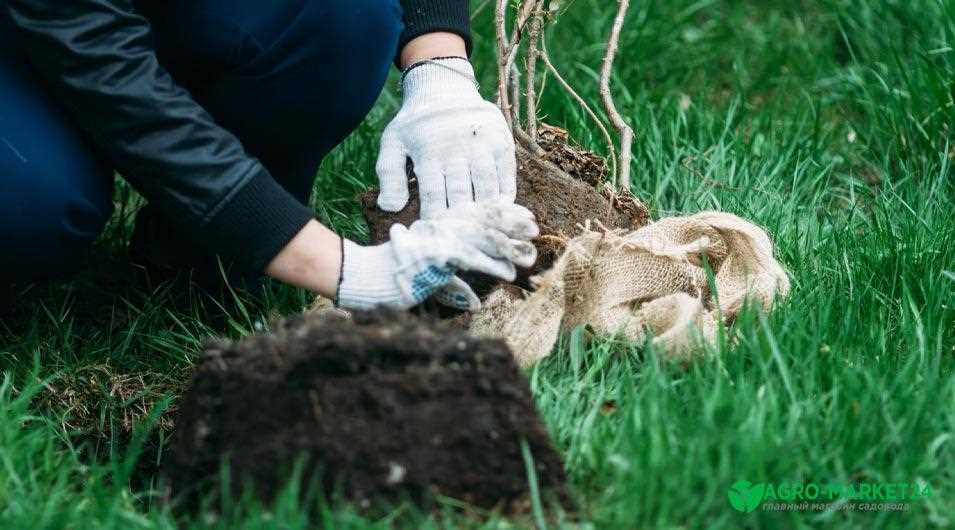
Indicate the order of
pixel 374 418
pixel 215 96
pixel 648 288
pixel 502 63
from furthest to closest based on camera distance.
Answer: pixel 502 63
pixel 215 96
pixel 648 288
pixel 374 418

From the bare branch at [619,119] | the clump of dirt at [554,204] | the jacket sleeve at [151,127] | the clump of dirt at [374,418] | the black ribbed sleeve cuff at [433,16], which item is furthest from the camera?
the bare branch at [619,119]

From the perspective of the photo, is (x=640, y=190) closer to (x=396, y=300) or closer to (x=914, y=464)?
(x=396, y=300)

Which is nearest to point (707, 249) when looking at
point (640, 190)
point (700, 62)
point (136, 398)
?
point (640, 190)

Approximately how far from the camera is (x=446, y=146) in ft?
6.42

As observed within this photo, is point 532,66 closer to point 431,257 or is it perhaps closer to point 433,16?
point 433,16

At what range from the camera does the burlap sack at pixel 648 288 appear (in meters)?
1.77

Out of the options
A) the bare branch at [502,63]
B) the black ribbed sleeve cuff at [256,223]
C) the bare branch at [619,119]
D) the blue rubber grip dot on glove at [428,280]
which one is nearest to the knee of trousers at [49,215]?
the black ribbed sleeve cuff at [256,223]

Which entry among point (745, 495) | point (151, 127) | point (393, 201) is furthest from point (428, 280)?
point (745, 495)

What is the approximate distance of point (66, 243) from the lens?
1.89 m

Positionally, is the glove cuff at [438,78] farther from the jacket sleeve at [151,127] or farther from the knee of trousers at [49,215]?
the knee of trousers at [49,215]

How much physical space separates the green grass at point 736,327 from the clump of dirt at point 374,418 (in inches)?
1.9

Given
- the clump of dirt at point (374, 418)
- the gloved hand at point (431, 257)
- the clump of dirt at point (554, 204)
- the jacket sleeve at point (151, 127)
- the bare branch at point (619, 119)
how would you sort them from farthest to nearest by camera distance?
the bare branch at point (619, 119) < the clump of dirt at point (554, 204) < the gloved hand at point (431, 257) < the jacket sleeve at point (151, 127) < the clump of dirt at point (374, 418)

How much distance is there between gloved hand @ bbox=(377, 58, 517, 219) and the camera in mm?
1943

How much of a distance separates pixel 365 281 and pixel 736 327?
1.96 ft
